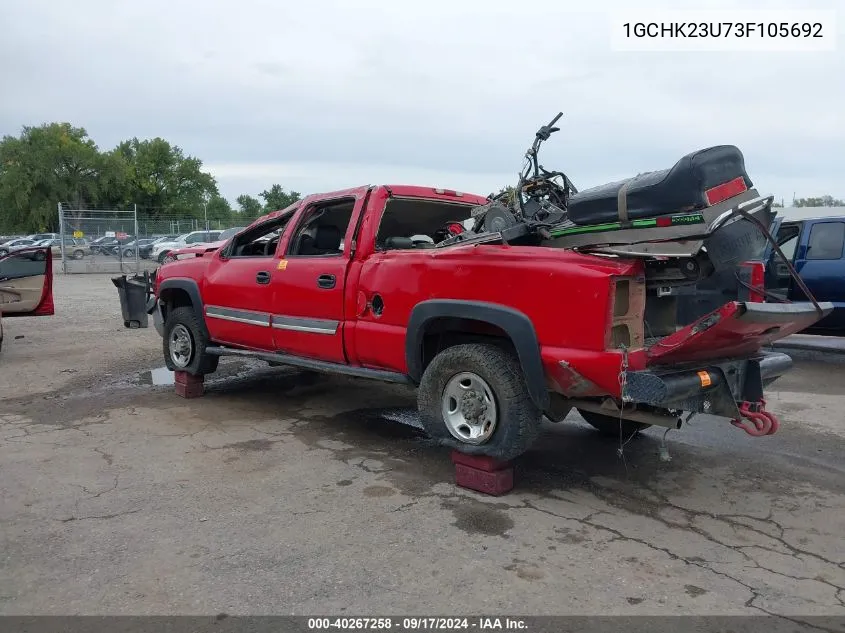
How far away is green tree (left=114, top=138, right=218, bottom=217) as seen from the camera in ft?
209

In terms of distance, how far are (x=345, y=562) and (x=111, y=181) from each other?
61.2m

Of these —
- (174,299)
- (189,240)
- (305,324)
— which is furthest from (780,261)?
(189,240)

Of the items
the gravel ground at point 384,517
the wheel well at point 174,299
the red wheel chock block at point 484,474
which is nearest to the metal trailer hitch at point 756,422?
the gravel ground at point 384,517

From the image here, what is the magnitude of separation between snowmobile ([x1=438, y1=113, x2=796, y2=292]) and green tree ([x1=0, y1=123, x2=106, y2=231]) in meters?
58.7

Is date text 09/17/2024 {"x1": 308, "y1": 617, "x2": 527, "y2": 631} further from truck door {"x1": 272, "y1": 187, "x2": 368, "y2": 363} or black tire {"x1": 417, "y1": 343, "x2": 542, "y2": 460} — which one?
truck door {"x1": 272, "y1": 187, "x2": 368, "y2": 363}

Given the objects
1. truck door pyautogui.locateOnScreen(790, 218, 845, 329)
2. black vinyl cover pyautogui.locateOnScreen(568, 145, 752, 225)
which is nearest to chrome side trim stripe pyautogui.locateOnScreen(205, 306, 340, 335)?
black vinyl cover pyautogui.locateOnScreen(568, 145, 752, 225)

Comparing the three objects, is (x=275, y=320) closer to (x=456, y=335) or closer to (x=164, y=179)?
(x=456, y=335)

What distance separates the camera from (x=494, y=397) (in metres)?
4.30

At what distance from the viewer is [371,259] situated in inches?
206

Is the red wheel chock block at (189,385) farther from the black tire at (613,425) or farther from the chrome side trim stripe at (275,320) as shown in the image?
the black tire at (613,425)

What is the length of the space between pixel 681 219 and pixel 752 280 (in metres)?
1.23

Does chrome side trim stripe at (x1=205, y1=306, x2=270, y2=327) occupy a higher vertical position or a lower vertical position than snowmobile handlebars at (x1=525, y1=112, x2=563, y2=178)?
lower

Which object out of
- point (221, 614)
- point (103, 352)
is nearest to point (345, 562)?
point (221, 614)

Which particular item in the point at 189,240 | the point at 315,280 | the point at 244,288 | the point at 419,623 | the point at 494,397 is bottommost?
the point at 419,623
